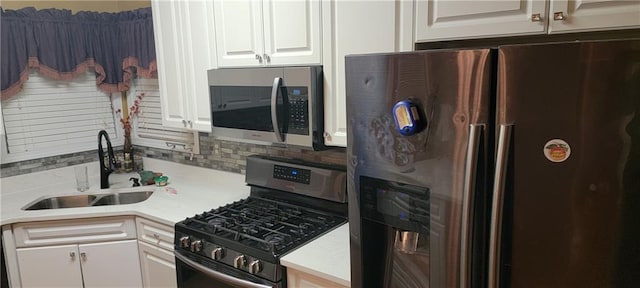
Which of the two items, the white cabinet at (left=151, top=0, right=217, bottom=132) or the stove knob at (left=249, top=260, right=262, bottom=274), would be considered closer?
the stove knob at (left=249, top=260, right=262, bottom=274)

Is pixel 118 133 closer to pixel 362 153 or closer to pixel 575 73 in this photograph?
pixel 362 153

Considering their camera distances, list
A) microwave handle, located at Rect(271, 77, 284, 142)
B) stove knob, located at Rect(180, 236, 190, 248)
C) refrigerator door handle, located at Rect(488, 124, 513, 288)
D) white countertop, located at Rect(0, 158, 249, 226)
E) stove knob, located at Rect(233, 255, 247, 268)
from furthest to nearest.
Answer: white countertop, located at Rect(0, 158, 249, 226) → stove knob, located at Rect(180, 236, 190, 248) → microwave handle, located at Rect(271, 77, 284, 142) → stove knob, located at Rect(233, 255, 247, 268) → refrigerator door handle, located at Rect(488, 124, 513, 288)

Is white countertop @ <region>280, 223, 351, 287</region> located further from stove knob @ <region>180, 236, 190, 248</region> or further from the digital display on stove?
stove knob @ <region>180, 236, 190, 248</region>

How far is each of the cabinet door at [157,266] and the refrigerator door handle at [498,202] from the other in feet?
5.61

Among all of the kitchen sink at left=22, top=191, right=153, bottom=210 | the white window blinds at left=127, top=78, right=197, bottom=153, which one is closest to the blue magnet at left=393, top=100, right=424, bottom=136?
the white window blinds at left=127, top=78, right=197, bottom=153

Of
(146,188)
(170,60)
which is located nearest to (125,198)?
(146,188)

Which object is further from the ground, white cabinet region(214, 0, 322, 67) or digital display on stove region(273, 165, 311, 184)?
white cabinet region(214, 0, 322, 67)

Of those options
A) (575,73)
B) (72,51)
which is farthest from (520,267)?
(72,51)

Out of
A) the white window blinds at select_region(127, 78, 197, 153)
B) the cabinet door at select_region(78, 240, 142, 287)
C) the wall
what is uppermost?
the wall

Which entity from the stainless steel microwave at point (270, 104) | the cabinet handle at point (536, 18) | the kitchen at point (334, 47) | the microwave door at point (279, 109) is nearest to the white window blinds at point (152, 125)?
the kitchen at point (334, 47)

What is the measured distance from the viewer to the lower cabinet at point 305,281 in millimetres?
1663

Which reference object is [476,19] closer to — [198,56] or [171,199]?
[198,56]

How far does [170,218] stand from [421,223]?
1431mm

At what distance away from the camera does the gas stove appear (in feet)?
5.92
